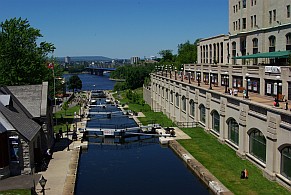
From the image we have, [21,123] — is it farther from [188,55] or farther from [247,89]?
[188,55]

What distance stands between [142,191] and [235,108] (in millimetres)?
13690

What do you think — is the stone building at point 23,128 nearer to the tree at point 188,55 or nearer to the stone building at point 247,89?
the stone building at point 247,89

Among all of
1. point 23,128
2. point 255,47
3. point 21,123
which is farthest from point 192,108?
point 23,128

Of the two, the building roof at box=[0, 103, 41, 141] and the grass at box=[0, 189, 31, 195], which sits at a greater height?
the building roof at box=[0, 103, 41, 141]

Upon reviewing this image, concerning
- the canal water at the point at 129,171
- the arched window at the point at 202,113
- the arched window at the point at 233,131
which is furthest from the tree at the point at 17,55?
the arched window at the point at 233,131

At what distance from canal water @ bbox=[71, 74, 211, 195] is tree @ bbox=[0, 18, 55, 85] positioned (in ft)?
42.7

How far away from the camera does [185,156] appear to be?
3528 cm

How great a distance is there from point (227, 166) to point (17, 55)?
34059 mm

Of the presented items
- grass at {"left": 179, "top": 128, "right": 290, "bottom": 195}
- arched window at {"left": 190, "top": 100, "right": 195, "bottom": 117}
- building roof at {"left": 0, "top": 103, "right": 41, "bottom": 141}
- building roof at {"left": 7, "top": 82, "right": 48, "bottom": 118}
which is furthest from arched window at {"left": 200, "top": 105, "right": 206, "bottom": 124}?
building roof at {"left": 0, "top": 103, "right": 41, "bottom": 141}

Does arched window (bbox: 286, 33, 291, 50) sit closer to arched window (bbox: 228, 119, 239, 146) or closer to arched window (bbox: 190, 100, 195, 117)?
arched window (bbox: 190, 100, 195, 117)

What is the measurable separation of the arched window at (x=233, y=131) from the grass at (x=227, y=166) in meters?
1.07

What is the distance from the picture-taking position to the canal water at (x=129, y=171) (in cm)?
2794

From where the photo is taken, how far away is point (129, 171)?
1310 inches

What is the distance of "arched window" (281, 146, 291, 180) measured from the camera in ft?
85.3
